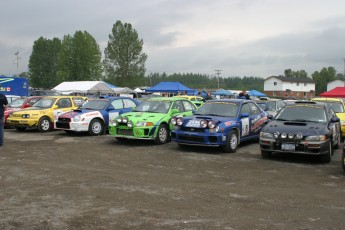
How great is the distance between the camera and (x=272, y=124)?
10.9 m

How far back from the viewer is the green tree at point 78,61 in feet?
246

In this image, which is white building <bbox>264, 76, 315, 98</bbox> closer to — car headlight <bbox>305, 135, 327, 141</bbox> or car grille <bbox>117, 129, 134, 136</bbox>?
car grille <bbox>117, 129, 134, 136</bbox>

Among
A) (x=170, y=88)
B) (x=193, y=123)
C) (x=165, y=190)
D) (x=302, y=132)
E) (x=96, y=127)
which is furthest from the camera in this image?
(x=170, y=88)

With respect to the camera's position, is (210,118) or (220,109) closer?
(210,118)

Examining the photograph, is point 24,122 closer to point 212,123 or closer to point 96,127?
point 96,127

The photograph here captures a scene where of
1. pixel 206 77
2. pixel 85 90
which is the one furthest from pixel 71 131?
pixel 206 77

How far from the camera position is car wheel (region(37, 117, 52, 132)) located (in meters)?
16.5

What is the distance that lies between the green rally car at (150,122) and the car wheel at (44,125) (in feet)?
14.8

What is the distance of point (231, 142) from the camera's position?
38.3 feet

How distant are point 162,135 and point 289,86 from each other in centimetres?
9327

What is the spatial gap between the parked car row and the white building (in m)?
86.8

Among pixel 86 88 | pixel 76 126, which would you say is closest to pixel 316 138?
pixel 76 126

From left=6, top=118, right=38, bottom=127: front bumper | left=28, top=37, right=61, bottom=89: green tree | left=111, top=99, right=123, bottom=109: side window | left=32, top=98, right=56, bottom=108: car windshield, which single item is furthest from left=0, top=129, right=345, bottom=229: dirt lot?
left=28, top=37, right=61, bottom=89: green tree

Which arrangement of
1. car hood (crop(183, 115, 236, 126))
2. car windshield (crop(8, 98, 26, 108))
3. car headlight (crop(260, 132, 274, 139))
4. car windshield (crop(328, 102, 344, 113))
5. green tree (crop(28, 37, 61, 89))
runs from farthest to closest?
green tree (crop(28, 37, 61, 89))
car windshield (crop(8, 98, 26, 108))
car windshield (crop(328, 102, 344, 113))
car hood (crop(183, 115, 236, 126))
car headlight (crop(260, 132, 274, 139))
